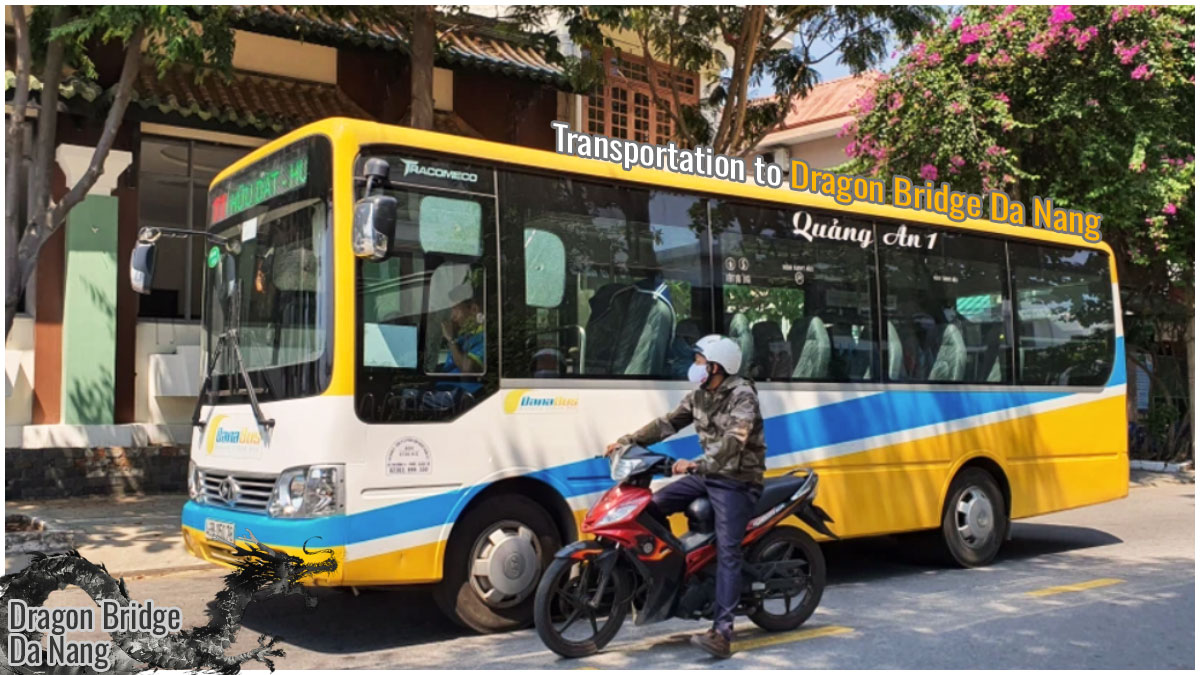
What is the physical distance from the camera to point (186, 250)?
14.3 m

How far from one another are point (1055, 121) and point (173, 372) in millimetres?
12965

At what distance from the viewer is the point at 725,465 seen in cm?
618

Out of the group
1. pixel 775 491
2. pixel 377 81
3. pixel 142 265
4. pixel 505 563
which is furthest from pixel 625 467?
pixel 377 81

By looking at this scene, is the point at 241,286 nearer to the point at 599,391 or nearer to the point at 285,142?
the point at 285,142

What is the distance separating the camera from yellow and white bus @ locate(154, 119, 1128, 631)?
21.3 ft

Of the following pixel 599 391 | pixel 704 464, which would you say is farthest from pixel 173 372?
pixel 704 464

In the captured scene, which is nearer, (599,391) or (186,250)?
(599,391)

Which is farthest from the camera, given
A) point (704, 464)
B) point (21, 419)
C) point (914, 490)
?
point (21, 419)

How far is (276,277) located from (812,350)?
3.92 meters

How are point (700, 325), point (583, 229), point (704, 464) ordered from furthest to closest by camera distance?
point (700, 325)
point (583, 229)
point (704, 464)

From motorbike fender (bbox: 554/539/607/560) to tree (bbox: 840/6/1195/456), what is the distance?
1264cm

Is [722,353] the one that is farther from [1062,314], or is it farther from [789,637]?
[1062,314]

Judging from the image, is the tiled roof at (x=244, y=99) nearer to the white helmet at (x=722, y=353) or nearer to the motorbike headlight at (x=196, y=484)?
the motorbike headlight at (x=196, y=484)

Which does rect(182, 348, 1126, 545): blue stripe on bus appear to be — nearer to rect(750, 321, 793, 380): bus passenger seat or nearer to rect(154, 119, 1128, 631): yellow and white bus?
rect(154, 119, 1128, 631): yellow and white bus
